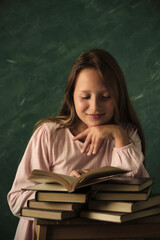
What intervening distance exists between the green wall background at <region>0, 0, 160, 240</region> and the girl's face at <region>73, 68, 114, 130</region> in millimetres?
692

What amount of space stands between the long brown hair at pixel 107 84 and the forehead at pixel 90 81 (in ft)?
0.06

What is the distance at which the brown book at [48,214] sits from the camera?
3.29ft

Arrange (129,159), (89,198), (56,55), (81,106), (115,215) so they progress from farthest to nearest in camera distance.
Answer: (56,55) < (81,106) < (129,159) < (89,198) < (115,215)

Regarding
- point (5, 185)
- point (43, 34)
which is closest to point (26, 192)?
point (5, 185)

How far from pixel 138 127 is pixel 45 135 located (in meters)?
0.51

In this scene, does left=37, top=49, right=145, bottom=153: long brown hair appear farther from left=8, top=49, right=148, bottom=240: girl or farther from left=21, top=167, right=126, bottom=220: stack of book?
left=21, top=167, right=126, bottom=220: stack of book

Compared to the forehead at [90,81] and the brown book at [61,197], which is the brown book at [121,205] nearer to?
the brown book at [61,197]

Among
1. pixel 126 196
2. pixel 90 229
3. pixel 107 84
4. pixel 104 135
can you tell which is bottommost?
pixel 90 229

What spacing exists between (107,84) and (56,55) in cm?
82

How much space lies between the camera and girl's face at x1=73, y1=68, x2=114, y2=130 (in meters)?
1.56

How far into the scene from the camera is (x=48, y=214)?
103 centimetres

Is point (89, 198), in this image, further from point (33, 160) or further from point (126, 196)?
point (33, 160)

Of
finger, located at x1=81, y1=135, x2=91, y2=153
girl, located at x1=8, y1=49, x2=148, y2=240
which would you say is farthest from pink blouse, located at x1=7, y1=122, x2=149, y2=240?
finger, located at x1=81, y1=135, x2=91, y2=153

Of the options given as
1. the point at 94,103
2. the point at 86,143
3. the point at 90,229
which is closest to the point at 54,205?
the point at 90,229
